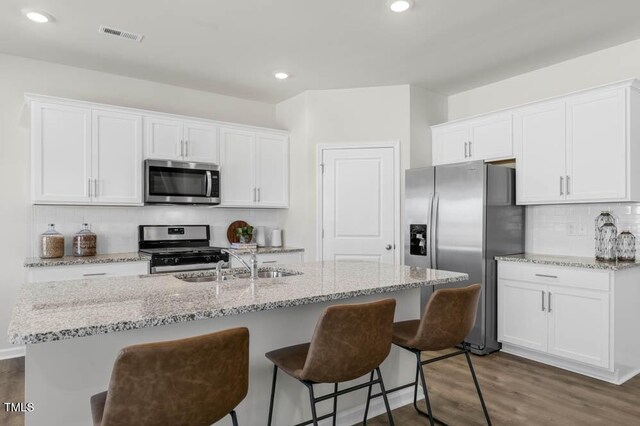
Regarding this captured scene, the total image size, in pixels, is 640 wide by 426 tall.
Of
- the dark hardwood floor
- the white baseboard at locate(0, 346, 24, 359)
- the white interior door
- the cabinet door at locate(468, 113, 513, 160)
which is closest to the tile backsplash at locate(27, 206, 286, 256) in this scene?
the white baseboard at locate(0, 346, 24, 359)

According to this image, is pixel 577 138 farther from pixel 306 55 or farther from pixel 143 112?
pixel 143 112

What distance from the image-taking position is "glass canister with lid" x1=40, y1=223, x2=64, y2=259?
3.54 metres

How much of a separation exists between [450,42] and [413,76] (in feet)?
2.74

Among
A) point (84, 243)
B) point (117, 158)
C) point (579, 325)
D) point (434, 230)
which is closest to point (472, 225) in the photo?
point (434, 230)

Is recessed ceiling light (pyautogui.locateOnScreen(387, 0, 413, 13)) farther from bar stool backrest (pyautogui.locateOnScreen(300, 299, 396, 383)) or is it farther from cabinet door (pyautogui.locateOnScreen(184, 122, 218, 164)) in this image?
cabinet door (pyautogui.locateOnScreen(184, 122, 218, 164))

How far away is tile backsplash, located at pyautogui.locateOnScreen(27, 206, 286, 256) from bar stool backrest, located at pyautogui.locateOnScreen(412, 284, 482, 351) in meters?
3.06

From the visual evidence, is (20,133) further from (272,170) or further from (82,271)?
(272,170)

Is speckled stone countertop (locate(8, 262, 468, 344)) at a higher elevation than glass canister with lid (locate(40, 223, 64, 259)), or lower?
lower

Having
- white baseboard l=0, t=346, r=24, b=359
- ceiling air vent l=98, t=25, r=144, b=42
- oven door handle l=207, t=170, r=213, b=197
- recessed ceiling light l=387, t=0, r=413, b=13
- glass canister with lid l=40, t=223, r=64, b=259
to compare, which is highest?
recessed ceiling light l=387, t=0, r=413, b=13

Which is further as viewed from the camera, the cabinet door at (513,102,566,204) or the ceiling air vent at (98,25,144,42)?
the cabinet door at (513,102,566,204)

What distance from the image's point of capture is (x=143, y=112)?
13.1 ft

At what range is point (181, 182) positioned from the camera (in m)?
4.14

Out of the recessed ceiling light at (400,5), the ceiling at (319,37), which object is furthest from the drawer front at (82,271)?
the recessed ceiling light at (400,5)

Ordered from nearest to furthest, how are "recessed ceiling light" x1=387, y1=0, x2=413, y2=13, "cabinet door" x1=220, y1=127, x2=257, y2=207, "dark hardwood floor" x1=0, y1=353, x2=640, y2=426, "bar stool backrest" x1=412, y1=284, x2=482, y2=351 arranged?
"bar stool backrest" x1=412, y1=284, x2=482, y2=351 → "dark hardwood floor" x1=0, y1=353, x2=640, y2=426 → "recessed ceiling light" x1=387, y1=0, x2=413, y2=13 → "cabinet door" x1=220, y1=127, x2=257, y2=207
